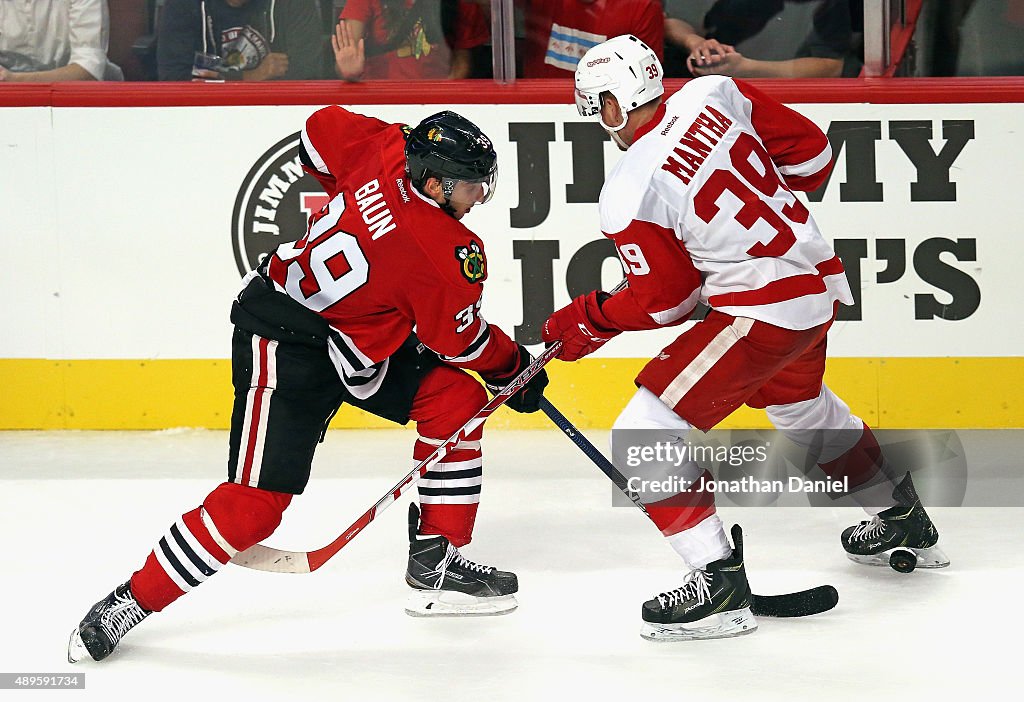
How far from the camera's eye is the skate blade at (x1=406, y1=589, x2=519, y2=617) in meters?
2.90

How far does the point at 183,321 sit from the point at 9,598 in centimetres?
153

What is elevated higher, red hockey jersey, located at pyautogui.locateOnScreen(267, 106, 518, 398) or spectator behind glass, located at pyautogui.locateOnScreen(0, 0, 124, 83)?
spectator behind glass, located at pyautogui.locateOnScreen(0, 0, 124, 83)

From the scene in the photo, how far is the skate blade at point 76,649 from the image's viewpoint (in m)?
2.62

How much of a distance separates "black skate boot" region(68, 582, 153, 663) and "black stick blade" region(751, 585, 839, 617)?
1.31 metres

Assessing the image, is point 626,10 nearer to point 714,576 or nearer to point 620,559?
point 620,559

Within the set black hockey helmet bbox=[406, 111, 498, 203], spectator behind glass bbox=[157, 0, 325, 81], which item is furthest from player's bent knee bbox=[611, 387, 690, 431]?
spectator behind glass bbox=[157, 0, 325, 81]

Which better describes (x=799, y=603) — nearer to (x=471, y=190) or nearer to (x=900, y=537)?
(x=900, y=537)

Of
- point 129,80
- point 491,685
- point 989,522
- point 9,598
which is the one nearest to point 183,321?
point 129,80

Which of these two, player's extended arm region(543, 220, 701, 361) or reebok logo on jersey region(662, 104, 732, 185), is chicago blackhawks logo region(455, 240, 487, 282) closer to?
player's extended arm region(543, 220, 701, 361)

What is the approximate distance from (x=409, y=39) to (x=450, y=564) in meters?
2.10

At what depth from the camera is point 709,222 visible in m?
2.60

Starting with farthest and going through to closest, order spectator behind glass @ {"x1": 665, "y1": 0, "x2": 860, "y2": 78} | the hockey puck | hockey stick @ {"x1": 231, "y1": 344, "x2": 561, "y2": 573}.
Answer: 1. spectator behind glass @ {"x1": 665, "y1": 0, "x2": 860, "y2": 78}
2. the hockey puck
3. hockey stick @ {"x1": 231, "y1": 344, "x2": 561, "y2": 573}

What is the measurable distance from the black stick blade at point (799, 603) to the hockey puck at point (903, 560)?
10.9 inches

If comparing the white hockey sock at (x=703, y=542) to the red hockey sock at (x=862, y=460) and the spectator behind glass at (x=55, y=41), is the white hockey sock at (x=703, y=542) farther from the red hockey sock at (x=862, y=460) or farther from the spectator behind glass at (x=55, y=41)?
the spectator behind glass at (x=55, y=41)
